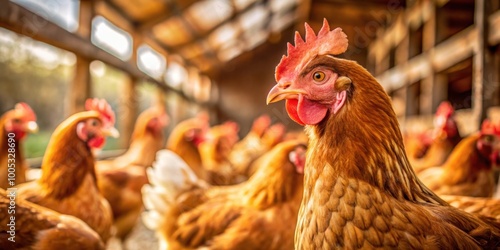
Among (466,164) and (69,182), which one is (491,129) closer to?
(466,164)

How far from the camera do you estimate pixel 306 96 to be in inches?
41.1

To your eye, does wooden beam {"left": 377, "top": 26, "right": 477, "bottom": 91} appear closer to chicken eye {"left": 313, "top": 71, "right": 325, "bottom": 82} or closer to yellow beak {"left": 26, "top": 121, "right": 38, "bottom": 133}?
chicken eye {"left": 313, "top": 71, "right": 325, "bottom": 82}

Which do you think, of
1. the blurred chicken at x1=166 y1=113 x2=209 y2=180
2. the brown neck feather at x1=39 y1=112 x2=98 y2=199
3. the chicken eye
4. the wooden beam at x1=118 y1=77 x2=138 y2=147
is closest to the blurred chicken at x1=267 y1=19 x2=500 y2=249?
the chicken eye

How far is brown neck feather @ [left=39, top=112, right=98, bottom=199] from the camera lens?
1560 mm

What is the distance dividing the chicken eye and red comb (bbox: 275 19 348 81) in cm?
5

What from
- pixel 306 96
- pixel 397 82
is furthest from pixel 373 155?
pixel 397 82

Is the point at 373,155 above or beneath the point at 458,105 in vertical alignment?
beneath

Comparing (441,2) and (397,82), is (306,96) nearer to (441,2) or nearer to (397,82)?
(441,2)

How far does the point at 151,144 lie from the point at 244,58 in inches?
98.3

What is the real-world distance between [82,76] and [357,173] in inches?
60.2

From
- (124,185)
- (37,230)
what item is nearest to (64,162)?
(37,230)

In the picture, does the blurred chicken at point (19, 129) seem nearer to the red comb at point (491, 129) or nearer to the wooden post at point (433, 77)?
the red comb at point (491, 129)

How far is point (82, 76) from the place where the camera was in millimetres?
1926

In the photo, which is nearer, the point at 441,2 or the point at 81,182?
the point at 81,182
